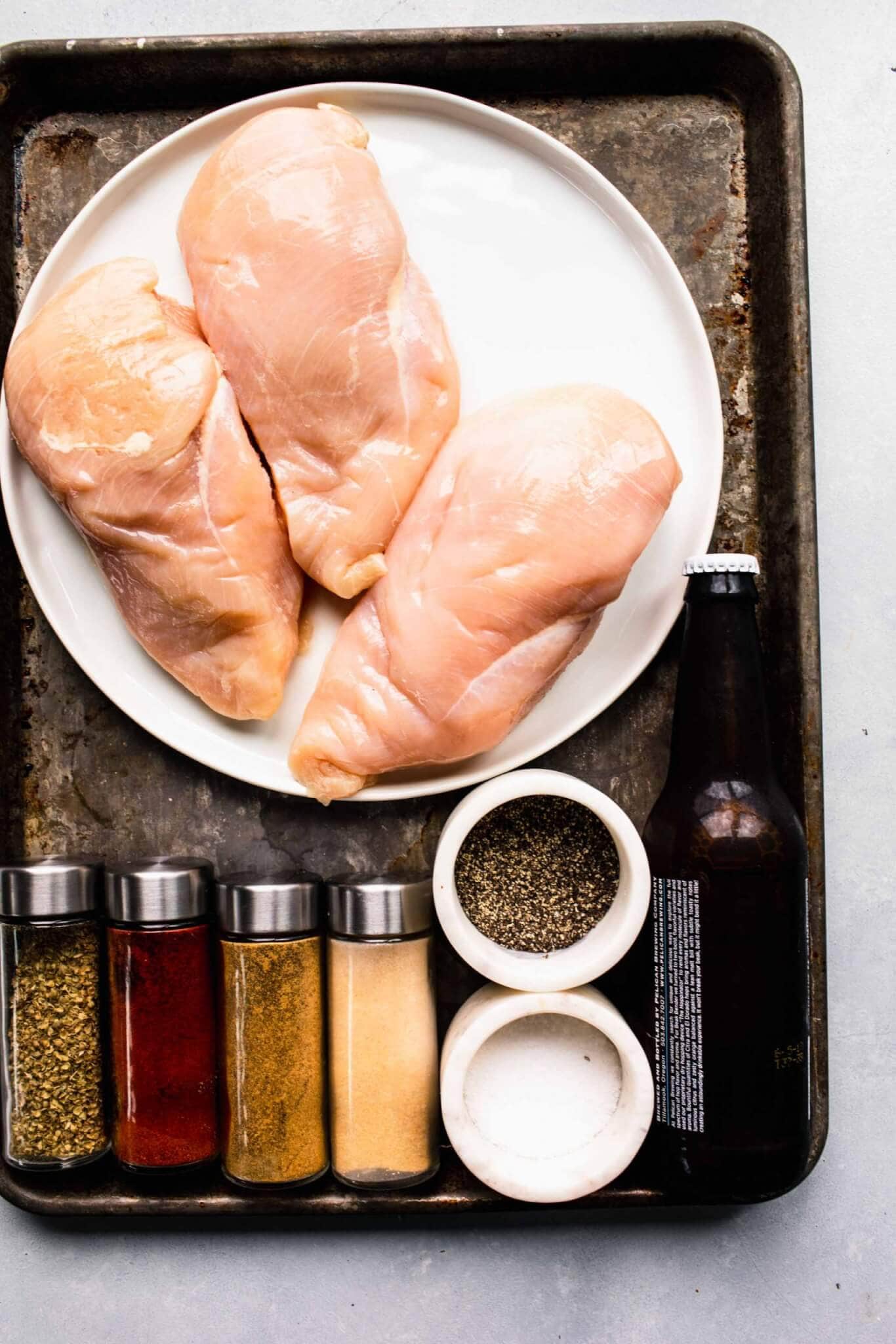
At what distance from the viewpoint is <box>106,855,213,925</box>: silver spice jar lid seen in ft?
3.39

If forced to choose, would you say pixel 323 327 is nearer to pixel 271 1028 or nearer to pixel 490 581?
pixel 490 581

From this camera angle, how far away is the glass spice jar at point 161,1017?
1.04 metres

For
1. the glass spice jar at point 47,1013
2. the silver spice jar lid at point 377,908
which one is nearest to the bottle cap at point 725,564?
the silver spice jar lid at point 377,908

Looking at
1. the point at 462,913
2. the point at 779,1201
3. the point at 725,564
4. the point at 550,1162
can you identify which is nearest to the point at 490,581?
the point at 725,564

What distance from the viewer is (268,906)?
1.03m

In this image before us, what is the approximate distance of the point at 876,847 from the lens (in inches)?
48.1

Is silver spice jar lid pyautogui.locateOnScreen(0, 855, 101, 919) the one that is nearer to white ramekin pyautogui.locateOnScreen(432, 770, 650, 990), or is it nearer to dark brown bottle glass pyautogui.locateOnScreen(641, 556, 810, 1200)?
white ramekin pyautogui.locateOnScreen(432, 770, 650, 990)

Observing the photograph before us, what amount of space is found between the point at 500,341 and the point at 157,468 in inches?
16.8

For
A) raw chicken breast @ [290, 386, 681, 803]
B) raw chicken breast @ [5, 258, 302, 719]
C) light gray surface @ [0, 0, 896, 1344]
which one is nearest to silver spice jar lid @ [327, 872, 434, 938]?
raw chicken breast @ [290, 386, 681, 803]

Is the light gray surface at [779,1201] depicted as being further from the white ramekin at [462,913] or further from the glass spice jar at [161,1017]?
the white ramekin at [462,913]

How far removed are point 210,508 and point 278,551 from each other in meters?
0.09

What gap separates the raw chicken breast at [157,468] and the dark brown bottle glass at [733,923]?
47cm

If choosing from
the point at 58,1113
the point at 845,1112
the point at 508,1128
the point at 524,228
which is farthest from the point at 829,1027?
the point at 524,228

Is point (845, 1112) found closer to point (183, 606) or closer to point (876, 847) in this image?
point (876, 847)
